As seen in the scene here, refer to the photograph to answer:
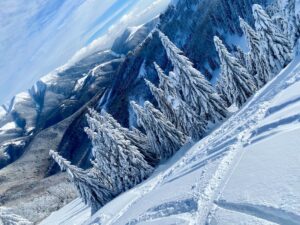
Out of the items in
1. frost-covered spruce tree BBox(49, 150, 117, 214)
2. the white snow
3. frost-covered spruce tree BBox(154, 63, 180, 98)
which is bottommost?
the white snow

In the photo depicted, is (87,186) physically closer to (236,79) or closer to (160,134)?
(160,134)

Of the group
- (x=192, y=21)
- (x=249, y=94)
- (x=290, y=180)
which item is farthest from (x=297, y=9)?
(x=192, y=21)

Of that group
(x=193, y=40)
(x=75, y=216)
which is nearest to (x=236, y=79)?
(x=75, y=216)

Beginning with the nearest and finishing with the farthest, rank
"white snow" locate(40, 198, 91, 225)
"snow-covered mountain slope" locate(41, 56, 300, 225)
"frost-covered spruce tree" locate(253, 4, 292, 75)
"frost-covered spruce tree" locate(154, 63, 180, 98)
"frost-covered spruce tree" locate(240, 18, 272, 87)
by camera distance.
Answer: "snow-covered mountain slope" locate(41, 56, 300, 225), "frost-covered spruce tree" locate(253, 4, 292, 75), "white snow" locate(40, 198, 91, 225), "frost-covered spruce tree" locate(240, 18, 272, 87), "frost-covered spruce tree" locate(154, 63, 180, 98)

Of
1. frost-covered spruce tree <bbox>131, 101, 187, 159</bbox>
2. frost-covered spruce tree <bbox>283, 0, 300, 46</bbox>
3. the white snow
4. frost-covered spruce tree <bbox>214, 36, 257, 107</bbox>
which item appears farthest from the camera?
the white snow

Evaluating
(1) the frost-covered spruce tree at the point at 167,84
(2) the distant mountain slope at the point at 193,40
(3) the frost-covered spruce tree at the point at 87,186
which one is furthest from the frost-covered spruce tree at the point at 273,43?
(2) the distant mountain slope at the point at 193,40

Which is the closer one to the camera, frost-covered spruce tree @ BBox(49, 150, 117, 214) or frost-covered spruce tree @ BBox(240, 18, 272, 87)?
frost-covered spruce tree @ BBox(49, 150, 117, 214)

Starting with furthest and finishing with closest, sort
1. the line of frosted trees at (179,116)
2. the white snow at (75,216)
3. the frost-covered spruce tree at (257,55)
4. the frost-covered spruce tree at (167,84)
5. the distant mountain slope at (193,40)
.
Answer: the distant mountain slope at (193,40)
the frost-covered spruce tree at (167,84)
the frost-covered spruce tree at (257,55)
the white snow at (75,216)
the line of frosted trees at (179,116)

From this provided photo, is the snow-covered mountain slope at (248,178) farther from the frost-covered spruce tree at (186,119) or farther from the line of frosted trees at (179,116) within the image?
the line of frosted trees at (179,116)

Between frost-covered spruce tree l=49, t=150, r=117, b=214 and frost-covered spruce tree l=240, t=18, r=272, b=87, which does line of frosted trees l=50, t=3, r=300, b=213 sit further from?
frost-covered spruce tree l=240, t=18, r=272, b=87

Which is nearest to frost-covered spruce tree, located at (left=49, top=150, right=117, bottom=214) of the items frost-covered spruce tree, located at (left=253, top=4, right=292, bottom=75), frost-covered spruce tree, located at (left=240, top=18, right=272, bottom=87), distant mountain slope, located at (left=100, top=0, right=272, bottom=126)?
frost-covered spruce tree, located at (left=240, top=18, right=272, bottom=87)
